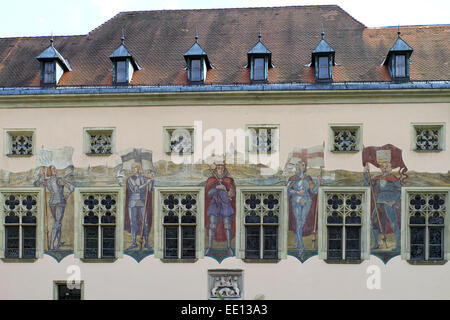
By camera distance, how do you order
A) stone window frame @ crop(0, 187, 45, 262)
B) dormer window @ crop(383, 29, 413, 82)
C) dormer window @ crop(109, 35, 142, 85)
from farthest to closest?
1. dormer window @ crop(109, 35, 142, 85)
2. dormer window @ crop(383, 29, 413, 82)
3. stone window frame @ crop(0, 187, 45, 262)

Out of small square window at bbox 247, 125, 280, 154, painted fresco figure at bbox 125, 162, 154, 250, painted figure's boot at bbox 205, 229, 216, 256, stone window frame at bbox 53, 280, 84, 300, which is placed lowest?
stone window frame at bbox 53, 280, 84, 300

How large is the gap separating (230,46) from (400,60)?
204 inches

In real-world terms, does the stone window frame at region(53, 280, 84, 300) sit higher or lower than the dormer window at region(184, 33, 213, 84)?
lower

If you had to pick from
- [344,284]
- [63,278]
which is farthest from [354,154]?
[63,278]

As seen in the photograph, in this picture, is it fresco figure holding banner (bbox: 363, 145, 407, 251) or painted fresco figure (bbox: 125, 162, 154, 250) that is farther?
painted fresco figure (bbox: 125, 162, 154, 250)

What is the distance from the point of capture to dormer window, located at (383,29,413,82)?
14.0m

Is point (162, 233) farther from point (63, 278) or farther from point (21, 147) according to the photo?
point (21, 147)

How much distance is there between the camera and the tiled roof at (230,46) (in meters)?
14.7

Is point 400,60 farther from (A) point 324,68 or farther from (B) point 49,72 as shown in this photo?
(B) point 49,72

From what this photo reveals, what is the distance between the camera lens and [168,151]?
14.0 meters

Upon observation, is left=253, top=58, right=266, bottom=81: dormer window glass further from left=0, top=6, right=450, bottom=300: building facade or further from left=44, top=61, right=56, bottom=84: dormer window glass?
left=44, top=61, right=56, bottom=84: dormer window glass

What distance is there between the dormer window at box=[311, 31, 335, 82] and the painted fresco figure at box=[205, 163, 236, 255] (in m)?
3.88

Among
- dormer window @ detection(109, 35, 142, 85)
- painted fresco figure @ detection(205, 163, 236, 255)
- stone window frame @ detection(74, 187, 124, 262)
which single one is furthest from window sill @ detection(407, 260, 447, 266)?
dormer window @ detection(109, 35, 142, 85)


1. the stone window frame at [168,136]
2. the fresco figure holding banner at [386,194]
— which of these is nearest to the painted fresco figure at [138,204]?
the stone window frame at [168,136]
